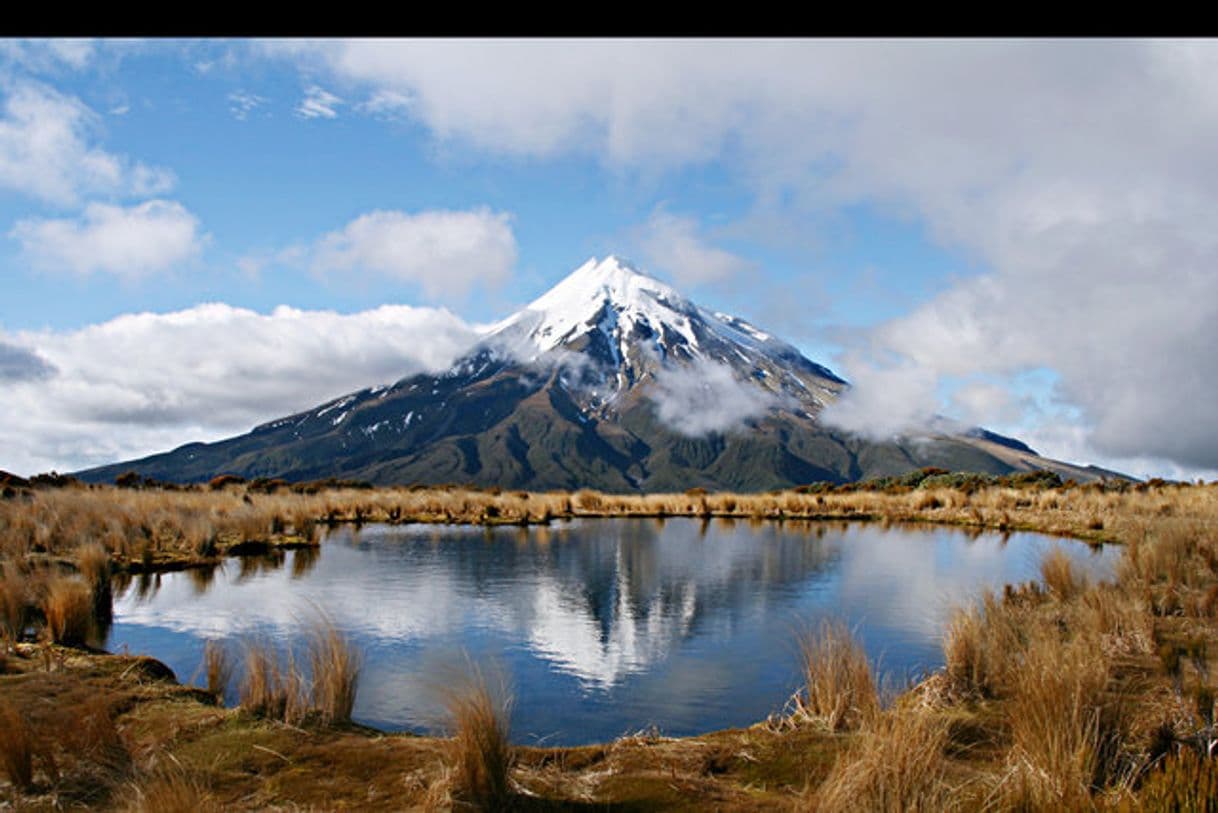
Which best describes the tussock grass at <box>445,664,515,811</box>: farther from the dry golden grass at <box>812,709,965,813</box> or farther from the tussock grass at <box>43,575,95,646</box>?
the tussock grass at <box>43,575,95,646</box>

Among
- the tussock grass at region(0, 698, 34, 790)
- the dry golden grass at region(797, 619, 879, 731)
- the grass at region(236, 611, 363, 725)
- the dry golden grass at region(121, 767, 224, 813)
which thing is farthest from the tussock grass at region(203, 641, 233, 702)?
the dry golden grass at region(797, 619, 879, 731)

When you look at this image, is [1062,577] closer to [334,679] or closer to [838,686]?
[838,686]

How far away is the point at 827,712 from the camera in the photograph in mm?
7051

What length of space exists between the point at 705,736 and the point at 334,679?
3.29m

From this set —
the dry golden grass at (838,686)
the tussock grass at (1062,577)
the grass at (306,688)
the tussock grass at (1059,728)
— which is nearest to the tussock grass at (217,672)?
the grass at (306,688)

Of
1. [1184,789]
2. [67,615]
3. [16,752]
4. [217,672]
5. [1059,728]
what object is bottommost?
[217,672]

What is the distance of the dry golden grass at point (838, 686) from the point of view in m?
6.91

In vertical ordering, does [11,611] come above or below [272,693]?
above

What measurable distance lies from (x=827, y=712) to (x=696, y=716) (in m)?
1.42

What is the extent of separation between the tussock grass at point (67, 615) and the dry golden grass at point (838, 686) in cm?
849

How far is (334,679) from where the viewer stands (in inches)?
283

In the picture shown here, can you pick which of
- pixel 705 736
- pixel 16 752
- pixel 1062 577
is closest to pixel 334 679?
pixel 16 752

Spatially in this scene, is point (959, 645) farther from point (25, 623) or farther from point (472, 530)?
point (472, 530)
